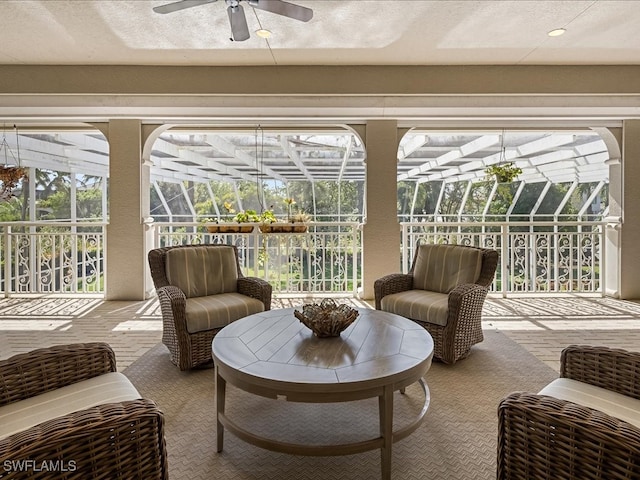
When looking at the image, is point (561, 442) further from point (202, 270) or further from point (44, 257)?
point (44, 257)

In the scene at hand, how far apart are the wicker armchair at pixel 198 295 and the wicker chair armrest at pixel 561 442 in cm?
217

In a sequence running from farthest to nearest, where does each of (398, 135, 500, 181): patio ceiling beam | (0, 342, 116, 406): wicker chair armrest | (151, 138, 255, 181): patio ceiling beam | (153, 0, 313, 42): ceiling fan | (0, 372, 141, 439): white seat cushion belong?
(151, 138, 255, 181): patio ceiling beam → (398, 135, 500, 181): patio ceiling beam → (153, 0, 313, 42): ceiling fan → (0, 342, 116, 406): wicker chair armrest → (0, 372, 141, 439): white seat cushion

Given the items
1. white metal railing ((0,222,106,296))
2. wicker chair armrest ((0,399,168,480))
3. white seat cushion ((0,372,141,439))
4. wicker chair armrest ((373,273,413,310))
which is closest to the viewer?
wicker chair armrest ((0,399,168,480))

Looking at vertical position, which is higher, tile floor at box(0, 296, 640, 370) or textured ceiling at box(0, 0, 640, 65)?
textured ceiling at box(0, 0, 640, 65)

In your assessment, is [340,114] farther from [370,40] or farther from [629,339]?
Answer: [629,339]

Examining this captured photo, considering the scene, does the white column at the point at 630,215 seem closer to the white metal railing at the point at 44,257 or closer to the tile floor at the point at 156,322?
the tile floor at the point at 156,322

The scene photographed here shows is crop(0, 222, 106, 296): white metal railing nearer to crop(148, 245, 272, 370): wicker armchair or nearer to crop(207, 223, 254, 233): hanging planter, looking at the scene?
crop(207, 223, 254, 233): hanging planter

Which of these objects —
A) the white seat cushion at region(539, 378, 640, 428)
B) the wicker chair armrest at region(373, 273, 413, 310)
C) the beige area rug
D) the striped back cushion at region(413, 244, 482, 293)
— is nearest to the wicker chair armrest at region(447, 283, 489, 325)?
the striped back cushion at region(413, 244, 482, 293)

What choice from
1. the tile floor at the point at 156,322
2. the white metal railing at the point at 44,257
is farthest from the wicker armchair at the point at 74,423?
the white metal railing at the point at 44,257

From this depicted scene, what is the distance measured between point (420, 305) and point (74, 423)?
251 cm

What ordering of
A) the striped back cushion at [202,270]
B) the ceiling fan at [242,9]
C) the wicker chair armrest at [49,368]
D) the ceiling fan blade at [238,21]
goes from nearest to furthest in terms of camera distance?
1. the wicker chair armrest at [49,368]
2. the ceiling fan at [242,9]
3. the ceiling fan blade at [238,21]
4. the striped back cushion at [202,270]

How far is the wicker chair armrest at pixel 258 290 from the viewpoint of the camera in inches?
129

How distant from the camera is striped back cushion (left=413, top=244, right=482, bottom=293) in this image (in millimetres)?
3307

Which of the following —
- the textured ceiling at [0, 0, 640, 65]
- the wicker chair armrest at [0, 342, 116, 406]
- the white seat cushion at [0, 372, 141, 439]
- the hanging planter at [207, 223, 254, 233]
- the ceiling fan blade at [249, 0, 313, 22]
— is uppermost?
the textured ceiling at [0, 0, 640, 65]
